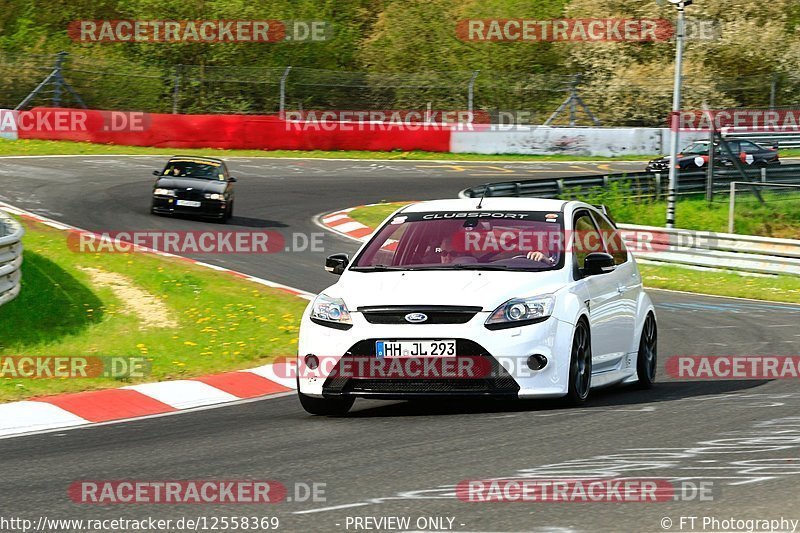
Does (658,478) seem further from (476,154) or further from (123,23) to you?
(123,23)

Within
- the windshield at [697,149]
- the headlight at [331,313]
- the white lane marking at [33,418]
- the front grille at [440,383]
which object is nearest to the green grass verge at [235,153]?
the windshield at [697,149]

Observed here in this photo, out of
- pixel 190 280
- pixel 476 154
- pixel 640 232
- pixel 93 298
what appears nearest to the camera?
pixel 93 298

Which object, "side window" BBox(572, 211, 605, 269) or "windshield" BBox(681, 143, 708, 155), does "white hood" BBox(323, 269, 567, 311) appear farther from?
"windshield" BBox(681, 143, 708, 155)

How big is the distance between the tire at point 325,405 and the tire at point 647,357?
104 inches

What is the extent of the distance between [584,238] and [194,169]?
16.7m

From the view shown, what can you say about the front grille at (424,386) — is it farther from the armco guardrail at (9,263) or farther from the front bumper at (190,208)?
the front bumper at (190,208)

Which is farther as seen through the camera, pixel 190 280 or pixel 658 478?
pixel 190 280

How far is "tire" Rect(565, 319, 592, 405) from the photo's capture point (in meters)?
9.25

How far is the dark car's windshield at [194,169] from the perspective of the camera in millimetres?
25953

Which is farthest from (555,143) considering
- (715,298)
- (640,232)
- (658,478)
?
(658,478)

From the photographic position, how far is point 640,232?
2366cm

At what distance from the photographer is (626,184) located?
92.7ft

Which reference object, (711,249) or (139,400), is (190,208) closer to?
(711,249)

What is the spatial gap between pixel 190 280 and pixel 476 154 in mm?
24891
